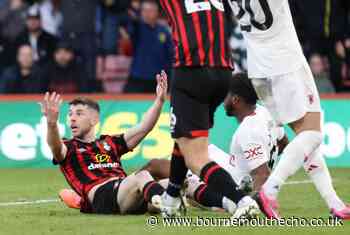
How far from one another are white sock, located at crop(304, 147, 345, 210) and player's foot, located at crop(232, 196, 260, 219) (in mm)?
1137

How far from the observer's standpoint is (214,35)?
26.9ft

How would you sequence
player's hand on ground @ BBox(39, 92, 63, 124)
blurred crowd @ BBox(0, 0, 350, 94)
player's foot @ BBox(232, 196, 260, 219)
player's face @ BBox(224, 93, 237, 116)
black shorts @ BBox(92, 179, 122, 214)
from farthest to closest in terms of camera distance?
blurred crowd @ BBox(0, 0, 350, 94) → player's face @ BBox(224, 93, 237, 116) → black shorts @ BBox(92, 179, 122, 214) → player's hand on ground @ BBox(39, 92, 63, 124) → player's foot @ BBox(232, 196, 260, 219)

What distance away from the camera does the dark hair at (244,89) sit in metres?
9.70

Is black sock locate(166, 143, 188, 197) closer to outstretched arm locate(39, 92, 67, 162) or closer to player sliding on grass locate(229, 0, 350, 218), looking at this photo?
player sliding on grass locate(229, 0, 350, 218)

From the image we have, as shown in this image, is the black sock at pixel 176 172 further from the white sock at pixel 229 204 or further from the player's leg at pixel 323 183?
the player's leg at pixel 323 183

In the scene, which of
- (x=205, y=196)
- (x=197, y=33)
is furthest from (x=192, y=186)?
(x=197, y=33)

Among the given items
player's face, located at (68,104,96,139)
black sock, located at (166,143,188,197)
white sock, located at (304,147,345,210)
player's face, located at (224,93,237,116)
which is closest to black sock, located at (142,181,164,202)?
black sock, located at (166,143,188,197)

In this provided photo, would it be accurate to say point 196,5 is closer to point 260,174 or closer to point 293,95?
point 293,95

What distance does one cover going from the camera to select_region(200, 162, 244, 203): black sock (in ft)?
25.8

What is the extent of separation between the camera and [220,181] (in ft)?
26.0

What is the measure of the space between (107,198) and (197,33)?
1.76 metres

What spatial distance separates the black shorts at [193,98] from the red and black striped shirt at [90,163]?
1442 mm

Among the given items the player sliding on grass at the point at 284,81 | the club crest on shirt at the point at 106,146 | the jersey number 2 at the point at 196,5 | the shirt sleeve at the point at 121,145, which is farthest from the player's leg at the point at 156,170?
the jersey number 2 at the point at 196,5

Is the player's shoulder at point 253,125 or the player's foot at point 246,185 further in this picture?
the player's shoulder at point 253,125
